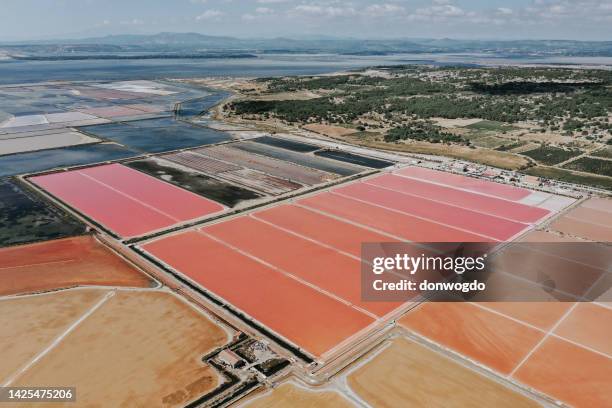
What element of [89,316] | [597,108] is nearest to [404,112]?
[597,108]

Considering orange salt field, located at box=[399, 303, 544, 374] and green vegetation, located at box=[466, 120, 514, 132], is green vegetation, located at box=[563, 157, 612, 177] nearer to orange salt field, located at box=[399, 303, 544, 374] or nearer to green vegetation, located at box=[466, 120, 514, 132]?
green vegetation, located at box=[466, 120, 514, 132]

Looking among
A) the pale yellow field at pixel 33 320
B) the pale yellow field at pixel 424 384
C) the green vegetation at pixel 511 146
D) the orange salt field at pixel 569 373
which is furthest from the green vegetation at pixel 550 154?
the pale yellow field at pixel 33 320

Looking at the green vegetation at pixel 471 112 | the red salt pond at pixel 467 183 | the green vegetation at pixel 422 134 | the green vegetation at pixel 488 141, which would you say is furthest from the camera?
the green vegetation at pixel 422 134

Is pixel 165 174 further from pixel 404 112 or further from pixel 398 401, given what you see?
pixel 404 112

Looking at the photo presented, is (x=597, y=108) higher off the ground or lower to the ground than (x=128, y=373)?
higher

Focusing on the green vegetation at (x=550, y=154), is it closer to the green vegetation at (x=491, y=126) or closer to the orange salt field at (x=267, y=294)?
the green vegetation at (x=491, y=126)

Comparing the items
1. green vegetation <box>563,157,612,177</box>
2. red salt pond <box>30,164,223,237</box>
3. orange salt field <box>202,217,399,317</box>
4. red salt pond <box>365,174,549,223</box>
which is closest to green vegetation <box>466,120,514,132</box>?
green vegetation <box>563,157,612,177</box>
